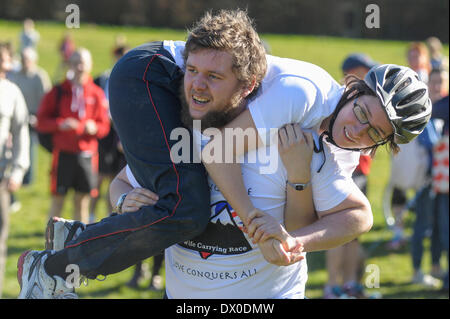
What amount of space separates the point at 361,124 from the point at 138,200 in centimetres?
122

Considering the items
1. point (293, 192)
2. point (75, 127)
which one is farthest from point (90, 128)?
point (293, 192)

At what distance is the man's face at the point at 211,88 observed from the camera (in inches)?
121

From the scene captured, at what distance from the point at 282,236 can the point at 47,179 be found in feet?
32.4

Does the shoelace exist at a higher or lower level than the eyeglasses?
lower

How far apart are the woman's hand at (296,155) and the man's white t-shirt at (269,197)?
5 cm

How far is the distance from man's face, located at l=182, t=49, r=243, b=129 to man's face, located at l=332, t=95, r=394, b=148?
0.52 meters

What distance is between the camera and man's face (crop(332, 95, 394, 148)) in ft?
10.2

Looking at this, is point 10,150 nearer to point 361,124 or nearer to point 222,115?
point 222,115

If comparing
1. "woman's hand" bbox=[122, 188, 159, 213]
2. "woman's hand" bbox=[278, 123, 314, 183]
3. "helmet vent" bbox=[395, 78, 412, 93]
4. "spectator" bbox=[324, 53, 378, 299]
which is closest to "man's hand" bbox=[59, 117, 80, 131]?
"spectator" bbox=[324, 53, 378, 299]

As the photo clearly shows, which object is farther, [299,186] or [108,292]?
[108,292]

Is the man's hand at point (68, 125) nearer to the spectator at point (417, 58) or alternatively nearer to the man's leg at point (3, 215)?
the man's leg at point (3, 215)

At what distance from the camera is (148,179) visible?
11.1ft

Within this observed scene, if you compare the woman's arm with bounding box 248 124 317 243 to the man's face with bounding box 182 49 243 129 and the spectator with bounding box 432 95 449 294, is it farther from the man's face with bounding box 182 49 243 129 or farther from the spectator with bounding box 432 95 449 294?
the spectator with bounding box 432 95 449 294

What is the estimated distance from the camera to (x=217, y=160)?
10.3 ft
